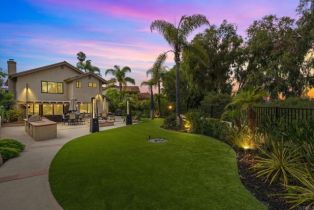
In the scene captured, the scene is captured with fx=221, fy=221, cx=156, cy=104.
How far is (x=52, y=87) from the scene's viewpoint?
84.0ft

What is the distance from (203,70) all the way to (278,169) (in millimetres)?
22235

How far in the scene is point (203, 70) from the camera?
26625 millimetres

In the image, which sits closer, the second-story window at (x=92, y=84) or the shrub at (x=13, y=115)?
the shrub at (x=13, y=115)

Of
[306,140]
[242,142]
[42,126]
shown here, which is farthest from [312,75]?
[42,126]

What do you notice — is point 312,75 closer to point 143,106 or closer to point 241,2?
point 241,2

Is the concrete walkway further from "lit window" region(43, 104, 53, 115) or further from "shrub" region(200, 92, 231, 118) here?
"lit window" region(43, 104, 53, 115)

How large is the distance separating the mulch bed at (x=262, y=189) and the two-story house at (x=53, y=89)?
18295 millimetres

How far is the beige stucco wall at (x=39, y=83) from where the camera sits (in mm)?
23438

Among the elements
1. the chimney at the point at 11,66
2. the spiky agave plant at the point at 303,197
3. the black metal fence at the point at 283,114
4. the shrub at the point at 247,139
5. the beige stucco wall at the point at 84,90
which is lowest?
the spiky agave plant at the point at 303,197

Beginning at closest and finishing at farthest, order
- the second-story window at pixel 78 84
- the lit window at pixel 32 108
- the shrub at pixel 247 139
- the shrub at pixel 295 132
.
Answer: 1. the shrub at pixel 295 132
2. the shrub at pixel 247 139
3. the lit window at pixel 32 108
4. the second-story window at pixel 78 84

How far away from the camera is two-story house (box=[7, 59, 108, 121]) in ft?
77.0

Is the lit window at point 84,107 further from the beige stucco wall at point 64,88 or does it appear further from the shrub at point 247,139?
the shrub at point 247,139

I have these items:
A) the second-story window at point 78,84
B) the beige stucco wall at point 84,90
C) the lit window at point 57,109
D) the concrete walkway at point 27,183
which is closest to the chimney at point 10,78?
the lit window at point 57,109

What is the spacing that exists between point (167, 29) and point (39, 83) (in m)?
16.6
